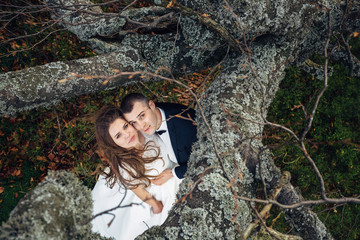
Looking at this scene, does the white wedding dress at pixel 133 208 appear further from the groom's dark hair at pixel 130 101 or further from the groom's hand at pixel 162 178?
the groom's dark hair at pixel 130 101

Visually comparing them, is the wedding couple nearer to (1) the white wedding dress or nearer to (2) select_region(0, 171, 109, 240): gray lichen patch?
→ (1) the white wedding dress

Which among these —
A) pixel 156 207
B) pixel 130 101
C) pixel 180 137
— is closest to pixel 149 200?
pixel 156 207

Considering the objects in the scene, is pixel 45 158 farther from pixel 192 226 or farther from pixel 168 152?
pixel 192 226

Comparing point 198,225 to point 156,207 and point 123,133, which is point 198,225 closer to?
point 123,133

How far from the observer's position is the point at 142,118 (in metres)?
3.15

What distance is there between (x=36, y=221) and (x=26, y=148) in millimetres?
3825

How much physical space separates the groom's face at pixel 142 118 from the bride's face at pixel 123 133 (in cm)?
8

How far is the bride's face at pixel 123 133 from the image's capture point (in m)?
3.07

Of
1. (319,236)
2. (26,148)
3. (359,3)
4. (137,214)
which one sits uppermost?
(26,148)

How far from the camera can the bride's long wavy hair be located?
319 centimetres

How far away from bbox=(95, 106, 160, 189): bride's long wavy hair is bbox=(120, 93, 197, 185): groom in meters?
0.18

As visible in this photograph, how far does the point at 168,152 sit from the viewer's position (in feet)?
11.5

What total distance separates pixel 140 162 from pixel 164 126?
23.7 inches

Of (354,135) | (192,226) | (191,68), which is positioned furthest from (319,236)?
(354,135)
